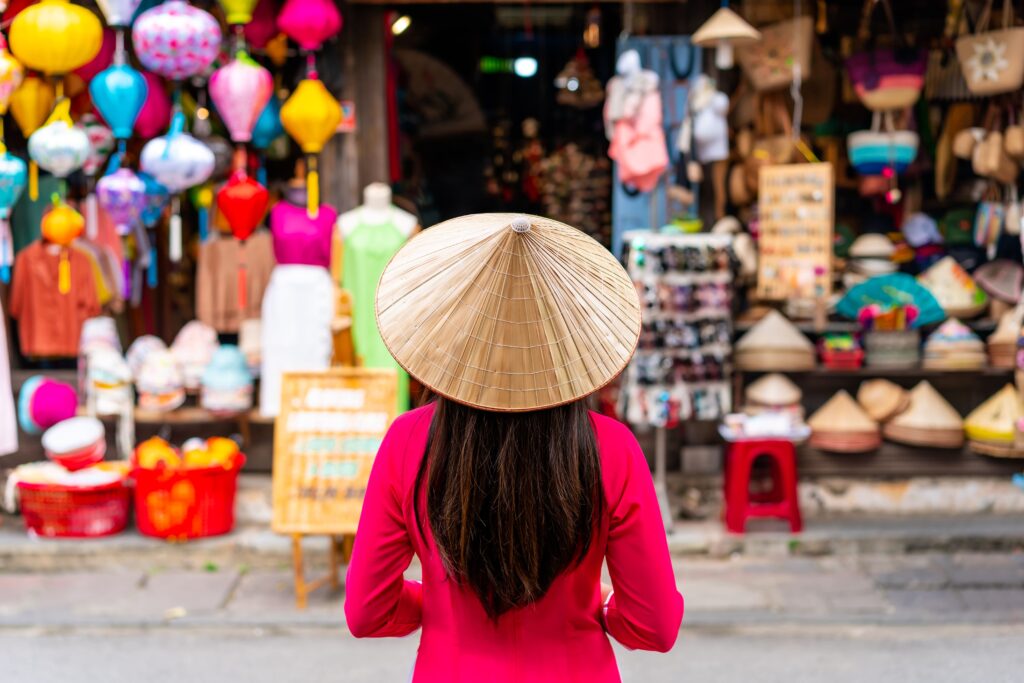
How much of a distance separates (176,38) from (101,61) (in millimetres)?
697

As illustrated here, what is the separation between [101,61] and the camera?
20.8 feet

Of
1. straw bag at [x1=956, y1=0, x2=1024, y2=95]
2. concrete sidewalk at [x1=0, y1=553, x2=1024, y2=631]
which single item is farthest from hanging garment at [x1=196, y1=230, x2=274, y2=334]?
straw bag at [x1=956, y1=0, x2=1024, y2=95]

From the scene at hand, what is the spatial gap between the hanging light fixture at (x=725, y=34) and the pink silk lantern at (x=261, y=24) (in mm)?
2471

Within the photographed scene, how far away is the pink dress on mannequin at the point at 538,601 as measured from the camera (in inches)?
76.9

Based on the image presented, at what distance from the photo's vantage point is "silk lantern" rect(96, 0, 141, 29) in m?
5.95

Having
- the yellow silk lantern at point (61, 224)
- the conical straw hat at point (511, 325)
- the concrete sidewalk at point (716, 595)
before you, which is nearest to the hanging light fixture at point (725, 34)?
the concrete sidewalk at point (716, 595)

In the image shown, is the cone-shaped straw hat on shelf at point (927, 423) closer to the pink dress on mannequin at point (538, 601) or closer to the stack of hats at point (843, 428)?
the stack of hats at point (843, 428)

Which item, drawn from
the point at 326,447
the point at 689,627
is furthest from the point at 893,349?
the point at 326,447

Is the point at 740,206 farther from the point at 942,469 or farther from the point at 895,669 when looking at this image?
the point at 895,669

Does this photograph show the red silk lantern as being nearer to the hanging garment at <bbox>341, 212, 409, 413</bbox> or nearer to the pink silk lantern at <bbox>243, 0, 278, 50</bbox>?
the hanging garment at <bbox>341, 212, 409, 413</bbox>

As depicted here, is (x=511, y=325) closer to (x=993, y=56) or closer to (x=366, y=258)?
(x=366, y=258)

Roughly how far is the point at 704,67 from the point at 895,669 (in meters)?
3.73

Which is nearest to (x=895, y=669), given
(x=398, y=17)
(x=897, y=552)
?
(x=897, y=552)

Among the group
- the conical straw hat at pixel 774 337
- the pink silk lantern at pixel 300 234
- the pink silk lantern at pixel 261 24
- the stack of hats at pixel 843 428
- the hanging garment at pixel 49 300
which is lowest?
the stack of hats at pixel 843 428
